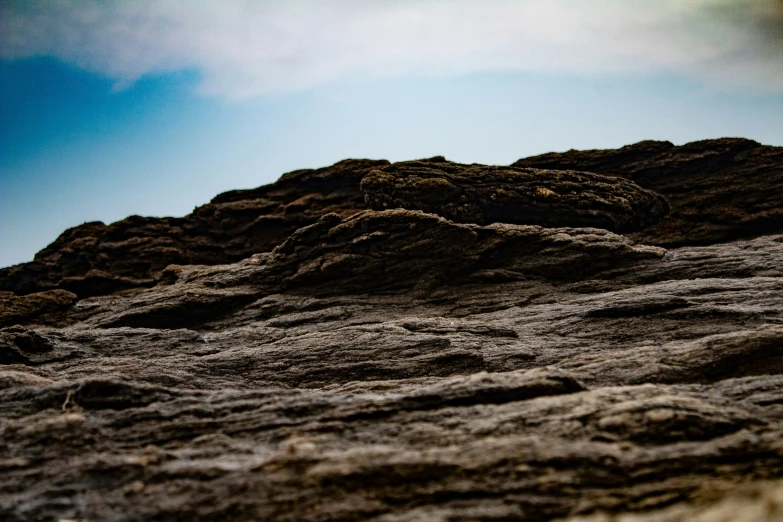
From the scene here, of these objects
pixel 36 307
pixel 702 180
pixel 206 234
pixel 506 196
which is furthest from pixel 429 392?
pixel 206 234

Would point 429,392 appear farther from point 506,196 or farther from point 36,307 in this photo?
point 36,307

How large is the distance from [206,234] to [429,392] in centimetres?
4615

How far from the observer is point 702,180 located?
50.2 meters

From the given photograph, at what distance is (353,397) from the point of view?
17.9 metres

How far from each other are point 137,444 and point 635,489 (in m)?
13.9

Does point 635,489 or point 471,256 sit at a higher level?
point 471,256

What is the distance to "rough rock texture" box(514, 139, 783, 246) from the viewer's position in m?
44.0

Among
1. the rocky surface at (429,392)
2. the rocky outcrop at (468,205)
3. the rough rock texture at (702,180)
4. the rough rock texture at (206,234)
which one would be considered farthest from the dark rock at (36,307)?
the rough rock texture at (702,180)

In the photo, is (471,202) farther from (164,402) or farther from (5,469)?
(5,469)

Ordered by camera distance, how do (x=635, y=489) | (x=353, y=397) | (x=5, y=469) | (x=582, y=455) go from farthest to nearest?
(x=353, y=397) < (x=5, y=469) < (x=582, y=455) < (x=635, y=489)

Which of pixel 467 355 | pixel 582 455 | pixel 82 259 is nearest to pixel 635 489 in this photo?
pixel 582 455

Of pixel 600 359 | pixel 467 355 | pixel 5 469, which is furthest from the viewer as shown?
pixel 467 355

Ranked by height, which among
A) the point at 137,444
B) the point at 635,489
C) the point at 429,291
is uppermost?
the point at 429,291

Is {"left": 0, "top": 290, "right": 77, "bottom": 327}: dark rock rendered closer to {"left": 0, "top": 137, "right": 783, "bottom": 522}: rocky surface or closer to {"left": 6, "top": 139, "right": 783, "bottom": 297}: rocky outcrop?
{"left": 6, "top": 139, "right": 783, "bottom": 297}: rocky outcrop
